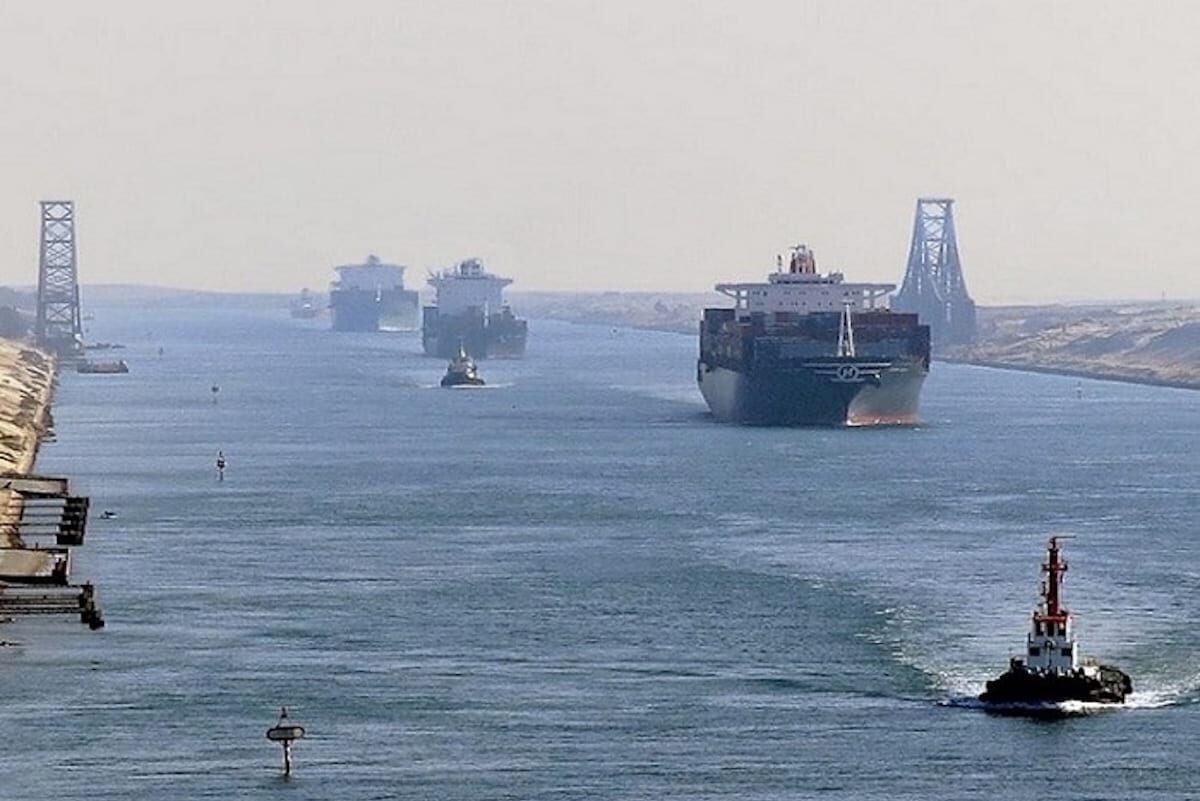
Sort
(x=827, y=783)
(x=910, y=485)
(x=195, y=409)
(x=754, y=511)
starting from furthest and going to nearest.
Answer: (x=195, y=409) → (x=910, y=485) → (x=754, y=511) → (x=827, y=783)

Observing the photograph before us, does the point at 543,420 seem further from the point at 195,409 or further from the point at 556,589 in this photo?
the point at 556,589

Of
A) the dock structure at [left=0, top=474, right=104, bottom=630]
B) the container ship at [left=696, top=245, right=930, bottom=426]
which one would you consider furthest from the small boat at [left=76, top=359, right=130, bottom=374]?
the dock structure at [left=0, top=474, right=104, bottom=630]

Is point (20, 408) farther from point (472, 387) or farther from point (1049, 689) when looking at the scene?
point (1049, 689)

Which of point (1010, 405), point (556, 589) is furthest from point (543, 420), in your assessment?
point (556, 589)

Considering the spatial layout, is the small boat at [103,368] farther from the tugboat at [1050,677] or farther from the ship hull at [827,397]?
the tugboat at [1050,677]

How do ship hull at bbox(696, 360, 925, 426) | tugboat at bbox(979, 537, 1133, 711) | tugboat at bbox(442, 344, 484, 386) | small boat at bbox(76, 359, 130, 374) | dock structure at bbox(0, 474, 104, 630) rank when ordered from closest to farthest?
tugboat at bbox(979, 537, 1133, 711) < dock structure at bbox(0, 474, 104, 630) < ship hull at bbox(696, 360, 925, 426) < tugboat at bbox(442, 344, 484, 386) < small boat at bbox(76, 359, 130, 374)

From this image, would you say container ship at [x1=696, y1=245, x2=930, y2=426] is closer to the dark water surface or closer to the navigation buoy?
the dark water surface
